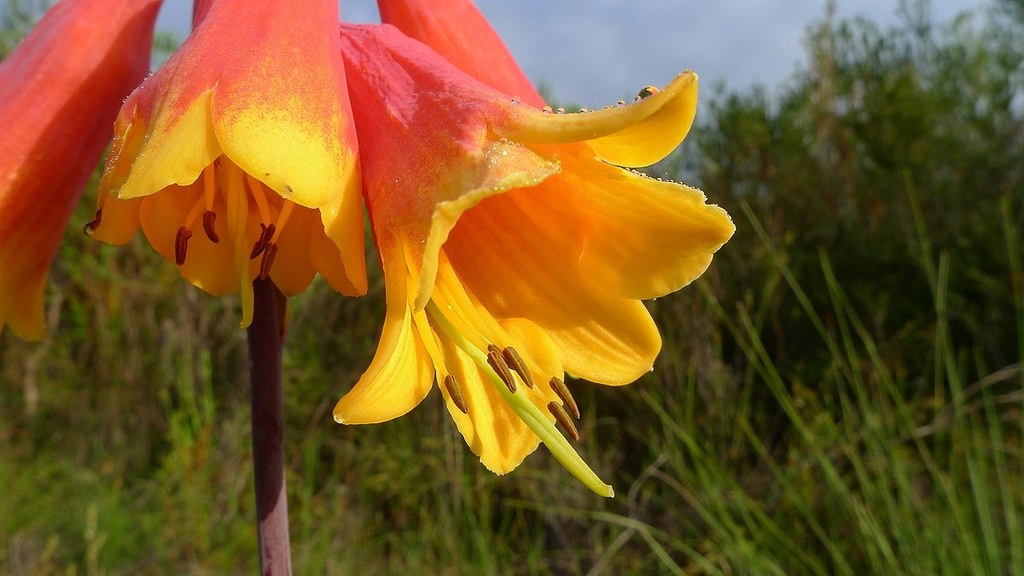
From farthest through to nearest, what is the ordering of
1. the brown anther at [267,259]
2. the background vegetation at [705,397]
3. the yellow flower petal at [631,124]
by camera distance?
1. the background vegetation at [705,397]
2. the brown anther at [267,259]
3. the yellow flower petal at [631,124]

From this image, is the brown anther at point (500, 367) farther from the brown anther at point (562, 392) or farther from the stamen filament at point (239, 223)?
the stamen filament at point (239, 223)

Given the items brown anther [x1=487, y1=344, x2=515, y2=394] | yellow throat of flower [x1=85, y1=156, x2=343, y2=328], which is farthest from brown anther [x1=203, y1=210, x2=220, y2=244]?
brown anther [x1=487, y1=344, x2=515, y2=394]

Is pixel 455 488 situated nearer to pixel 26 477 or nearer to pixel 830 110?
pixel 26 477

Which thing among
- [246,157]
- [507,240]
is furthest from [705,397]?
[246,157]

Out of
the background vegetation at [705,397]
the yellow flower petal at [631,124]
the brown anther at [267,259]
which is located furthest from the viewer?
the background vegetation at [705,397]

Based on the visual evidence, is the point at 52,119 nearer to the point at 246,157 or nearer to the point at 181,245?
the point at 181,245

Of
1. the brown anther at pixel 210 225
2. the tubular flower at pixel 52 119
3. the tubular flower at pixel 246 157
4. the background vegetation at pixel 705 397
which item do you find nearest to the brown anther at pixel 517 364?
the tubular flower at pixel 246 157

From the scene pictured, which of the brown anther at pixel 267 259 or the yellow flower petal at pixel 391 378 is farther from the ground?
the brown anther at pixel 267 259
